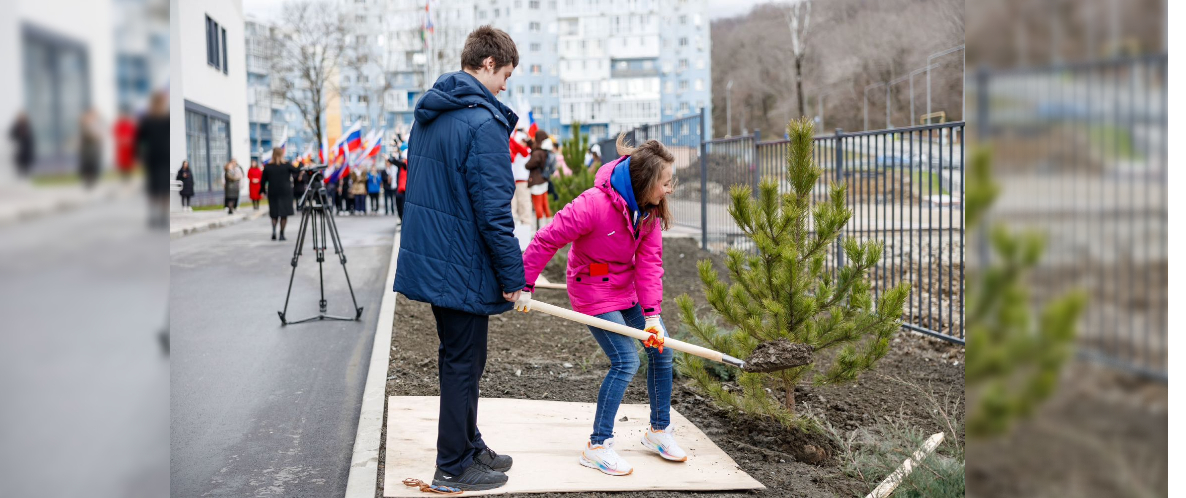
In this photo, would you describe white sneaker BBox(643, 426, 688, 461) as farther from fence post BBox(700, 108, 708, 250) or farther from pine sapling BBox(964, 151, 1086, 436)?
fence post BBox(700, 108, 708, 250)

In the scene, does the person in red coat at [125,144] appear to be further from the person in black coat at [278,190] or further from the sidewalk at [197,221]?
the sidewalk at [197,221]

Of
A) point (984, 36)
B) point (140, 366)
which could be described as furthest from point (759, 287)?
point (984, 36)

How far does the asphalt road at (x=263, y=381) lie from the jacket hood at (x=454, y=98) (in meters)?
1.84

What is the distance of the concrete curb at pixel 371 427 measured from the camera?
13.3 ft

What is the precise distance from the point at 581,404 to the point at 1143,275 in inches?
196

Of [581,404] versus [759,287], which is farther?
[581,404]

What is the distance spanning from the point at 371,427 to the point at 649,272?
1.83 meters

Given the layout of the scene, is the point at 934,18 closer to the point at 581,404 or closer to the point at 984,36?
the point at 581,404

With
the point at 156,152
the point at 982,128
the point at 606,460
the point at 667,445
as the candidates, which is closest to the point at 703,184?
the point at 667,445

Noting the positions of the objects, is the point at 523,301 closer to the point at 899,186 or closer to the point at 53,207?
the point at 53,207

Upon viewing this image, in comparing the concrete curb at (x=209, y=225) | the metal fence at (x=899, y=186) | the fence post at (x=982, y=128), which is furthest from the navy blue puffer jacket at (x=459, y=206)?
the concrete curb at (x=209, y=225)

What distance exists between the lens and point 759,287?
445cm

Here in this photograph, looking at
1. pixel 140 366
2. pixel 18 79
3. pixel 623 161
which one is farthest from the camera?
pixel 623 161

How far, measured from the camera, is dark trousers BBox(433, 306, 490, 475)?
150 inches
